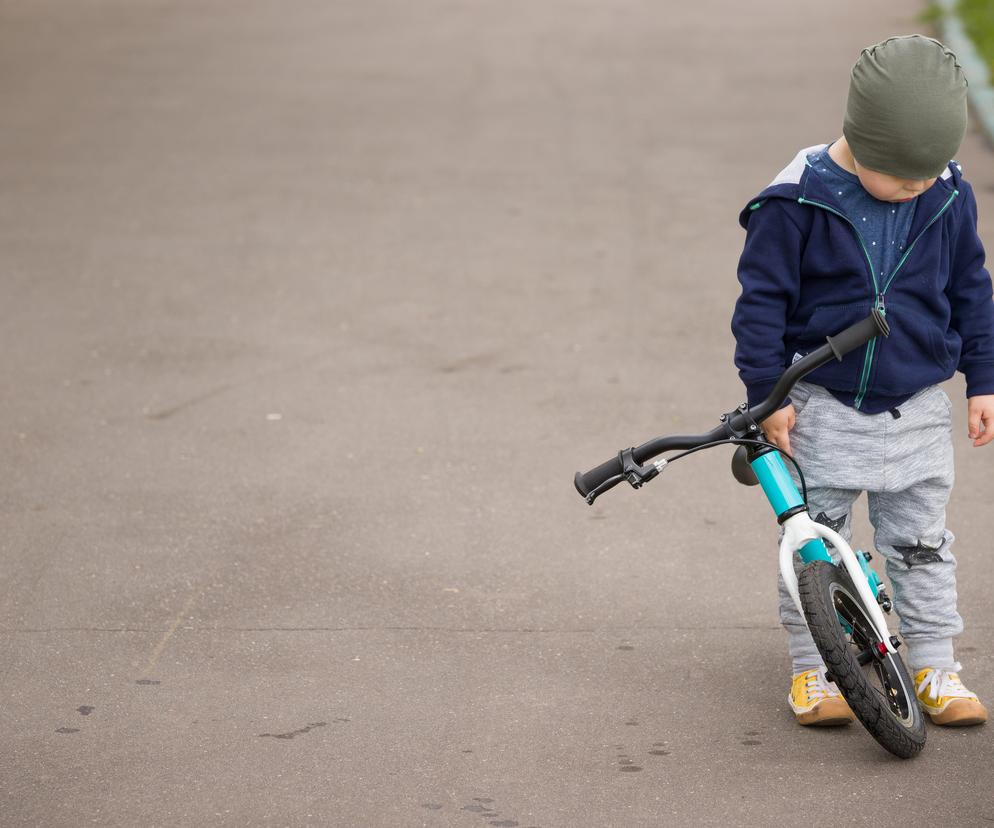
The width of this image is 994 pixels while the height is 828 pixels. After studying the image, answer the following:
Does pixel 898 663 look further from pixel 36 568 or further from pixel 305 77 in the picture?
pixel 305 77

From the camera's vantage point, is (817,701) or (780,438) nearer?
(780,438)

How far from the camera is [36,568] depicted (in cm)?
465

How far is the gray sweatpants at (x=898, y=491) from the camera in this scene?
3648 millimetres

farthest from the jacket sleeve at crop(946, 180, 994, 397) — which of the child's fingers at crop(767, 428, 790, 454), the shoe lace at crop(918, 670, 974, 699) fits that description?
the shoe lace at crop(918, 670, 974, 699)

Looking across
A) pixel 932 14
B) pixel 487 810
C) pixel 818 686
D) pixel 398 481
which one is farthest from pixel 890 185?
pixel 932 14

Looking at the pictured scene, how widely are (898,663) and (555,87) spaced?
8866 millimetres

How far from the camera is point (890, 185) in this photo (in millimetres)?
3389

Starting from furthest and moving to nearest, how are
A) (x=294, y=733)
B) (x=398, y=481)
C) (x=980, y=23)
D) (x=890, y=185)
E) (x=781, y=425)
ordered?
(x=980, y=23) < (x=398, y=481) < (x=294, y=733) < (x=781, y=425) < (x=890, y=185)

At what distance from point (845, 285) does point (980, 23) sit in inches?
399

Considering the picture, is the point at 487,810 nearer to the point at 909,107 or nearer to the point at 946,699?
the point at 946,699

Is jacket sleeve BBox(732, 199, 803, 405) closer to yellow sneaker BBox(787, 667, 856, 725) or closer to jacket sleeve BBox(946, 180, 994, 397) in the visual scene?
jacket sleeve BBox(946, 180, 994, 397)

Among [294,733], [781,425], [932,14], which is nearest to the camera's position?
[781,425]

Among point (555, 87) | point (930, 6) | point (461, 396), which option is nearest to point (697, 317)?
point (461, 396)

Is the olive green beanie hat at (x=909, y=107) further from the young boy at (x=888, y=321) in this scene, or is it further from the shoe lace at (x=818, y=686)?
the shoe lace at (x=818, y=686)
